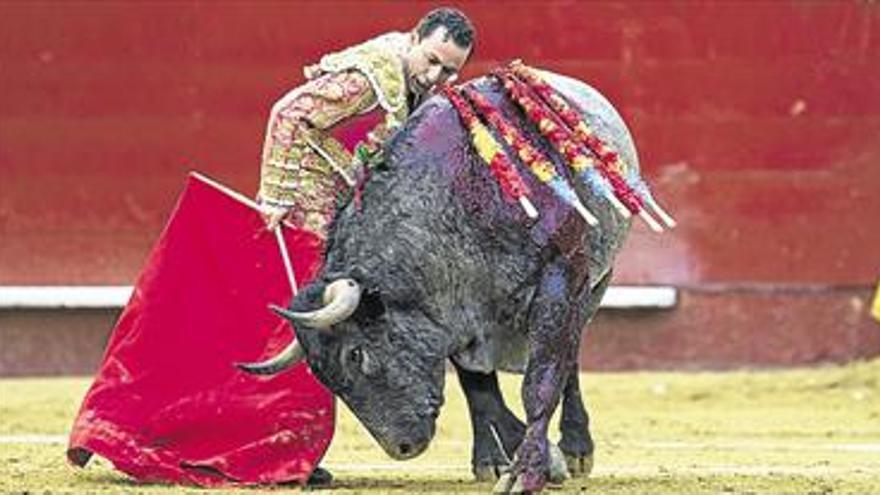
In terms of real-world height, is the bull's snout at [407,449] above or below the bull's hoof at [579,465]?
above

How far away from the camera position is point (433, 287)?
5.99 meters

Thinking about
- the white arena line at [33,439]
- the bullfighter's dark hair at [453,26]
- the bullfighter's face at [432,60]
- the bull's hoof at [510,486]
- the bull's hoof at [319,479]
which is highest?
the bullfighter's dark hair at [453,26]

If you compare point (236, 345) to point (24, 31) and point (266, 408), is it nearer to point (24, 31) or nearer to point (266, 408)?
point (266, 408)

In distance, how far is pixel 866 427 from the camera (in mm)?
8938

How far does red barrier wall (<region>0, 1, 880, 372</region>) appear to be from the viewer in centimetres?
998

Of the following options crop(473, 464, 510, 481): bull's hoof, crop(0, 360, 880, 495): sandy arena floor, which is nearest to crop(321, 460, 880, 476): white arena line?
crop(0, 360, 880, 495): sandy arena floor

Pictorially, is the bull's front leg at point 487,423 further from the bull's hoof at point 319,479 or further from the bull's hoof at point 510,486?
the bull's hoof at point 510,486

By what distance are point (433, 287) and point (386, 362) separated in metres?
0.18

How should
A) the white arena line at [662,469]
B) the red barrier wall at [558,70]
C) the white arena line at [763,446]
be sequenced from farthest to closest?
the red barrier wall at [558,70] < the white arena line at [763,446] < the white arena line at [662,469]

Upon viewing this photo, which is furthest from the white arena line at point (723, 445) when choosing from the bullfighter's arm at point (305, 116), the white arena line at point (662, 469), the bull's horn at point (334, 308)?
the bull's horn at point (334, 308)

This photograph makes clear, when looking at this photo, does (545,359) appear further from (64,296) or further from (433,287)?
(64,296)

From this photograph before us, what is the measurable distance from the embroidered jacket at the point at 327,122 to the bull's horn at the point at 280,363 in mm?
355

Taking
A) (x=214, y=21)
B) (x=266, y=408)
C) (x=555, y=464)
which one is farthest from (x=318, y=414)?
(x=214, y=21)

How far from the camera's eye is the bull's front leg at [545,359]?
5879 mm
